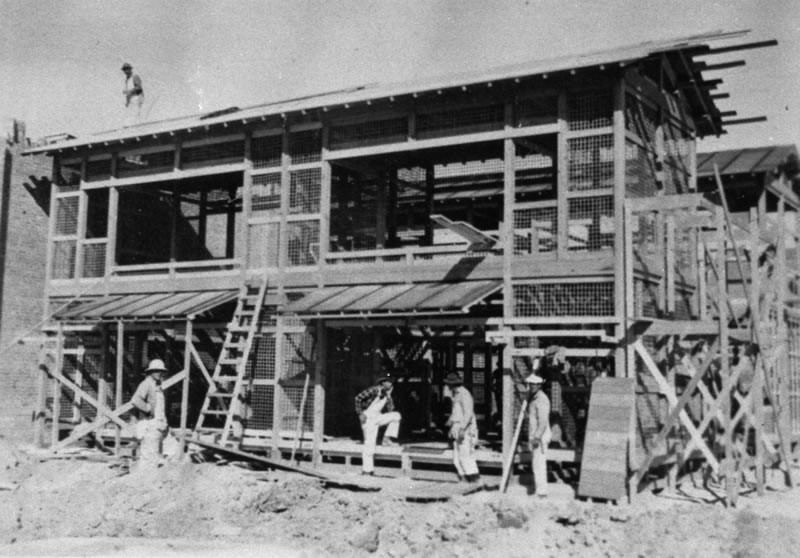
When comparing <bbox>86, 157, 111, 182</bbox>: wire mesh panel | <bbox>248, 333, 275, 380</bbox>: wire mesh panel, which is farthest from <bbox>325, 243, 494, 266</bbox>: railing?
<bbox>86, 157, 111, 182</bbox>: wire mesh panel

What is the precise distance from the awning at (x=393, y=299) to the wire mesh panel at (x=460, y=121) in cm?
283

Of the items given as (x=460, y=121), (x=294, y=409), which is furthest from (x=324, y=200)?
(x=294, y=409)

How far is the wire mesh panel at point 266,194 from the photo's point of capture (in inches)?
760

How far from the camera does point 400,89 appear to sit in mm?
17203

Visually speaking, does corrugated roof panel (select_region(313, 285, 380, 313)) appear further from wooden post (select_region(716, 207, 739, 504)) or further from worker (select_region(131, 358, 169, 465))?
wooden post (select_region(716, 207, 739, 504))

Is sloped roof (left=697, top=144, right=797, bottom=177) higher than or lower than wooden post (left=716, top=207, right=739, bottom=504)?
higher

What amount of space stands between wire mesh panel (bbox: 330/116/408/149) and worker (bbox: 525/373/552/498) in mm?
5794

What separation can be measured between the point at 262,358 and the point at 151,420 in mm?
2859

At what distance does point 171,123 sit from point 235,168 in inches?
→ 79.4

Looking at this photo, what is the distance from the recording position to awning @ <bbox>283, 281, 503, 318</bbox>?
15.6 metres

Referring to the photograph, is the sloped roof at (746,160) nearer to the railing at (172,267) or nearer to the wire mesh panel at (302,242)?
the wire mesh panel at (302,242)

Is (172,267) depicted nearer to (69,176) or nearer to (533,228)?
(69,176)

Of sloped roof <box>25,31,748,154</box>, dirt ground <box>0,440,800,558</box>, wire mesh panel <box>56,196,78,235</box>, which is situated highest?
sloped roof <box>25,31,748,154</box>

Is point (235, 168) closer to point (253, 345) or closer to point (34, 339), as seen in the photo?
point (253, 345)
